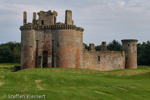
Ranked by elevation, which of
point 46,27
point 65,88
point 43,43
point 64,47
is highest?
point 46,27

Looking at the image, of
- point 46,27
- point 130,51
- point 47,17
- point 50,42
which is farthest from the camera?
point 130,51

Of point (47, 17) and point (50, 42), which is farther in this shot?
point (47, 17)

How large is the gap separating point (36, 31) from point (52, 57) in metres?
4.99

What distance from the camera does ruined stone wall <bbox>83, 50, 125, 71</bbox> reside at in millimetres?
44469

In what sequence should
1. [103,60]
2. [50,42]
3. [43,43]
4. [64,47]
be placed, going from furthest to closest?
[103,60], [43,43], [50,42], [64,47]

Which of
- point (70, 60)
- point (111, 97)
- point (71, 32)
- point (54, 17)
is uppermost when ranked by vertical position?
point (54, 17)

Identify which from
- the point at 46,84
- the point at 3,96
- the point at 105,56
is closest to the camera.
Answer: the point at 3,96

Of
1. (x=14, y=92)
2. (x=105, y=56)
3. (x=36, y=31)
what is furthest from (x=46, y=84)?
(x=105, y=56)

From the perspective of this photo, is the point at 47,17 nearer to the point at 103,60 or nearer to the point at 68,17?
the point at 68,17

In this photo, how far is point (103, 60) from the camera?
155 ft

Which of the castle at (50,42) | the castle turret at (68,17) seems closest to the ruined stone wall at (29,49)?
the castle at (50,42)

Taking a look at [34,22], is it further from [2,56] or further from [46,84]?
[2,56]

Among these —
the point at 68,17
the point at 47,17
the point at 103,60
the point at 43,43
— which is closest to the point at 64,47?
the point at 43,43

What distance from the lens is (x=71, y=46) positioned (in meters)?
38.5
